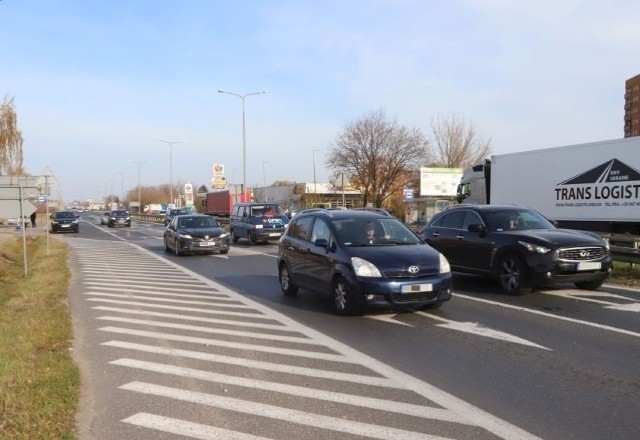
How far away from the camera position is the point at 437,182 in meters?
54.8

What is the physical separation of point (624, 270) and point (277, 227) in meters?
15.7

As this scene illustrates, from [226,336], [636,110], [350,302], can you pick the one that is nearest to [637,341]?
[350,302]

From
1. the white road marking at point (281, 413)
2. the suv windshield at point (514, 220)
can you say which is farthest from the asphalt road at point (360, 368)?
the suv windshield at point (514, 220)

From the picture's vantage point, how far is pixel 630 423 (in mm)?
4398

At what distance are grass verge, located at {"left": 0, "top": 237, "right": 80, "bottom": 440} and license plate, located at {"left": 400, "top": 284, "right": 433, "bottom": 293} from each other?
435cm

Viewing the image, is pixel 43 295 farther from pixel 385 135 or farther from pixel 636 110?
pixel 636 110

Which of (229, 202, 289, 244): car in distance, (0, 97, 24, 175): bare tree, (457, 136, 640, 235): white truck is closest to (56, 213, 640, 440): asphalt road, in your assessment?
(457, 136, 640, 235): white truck

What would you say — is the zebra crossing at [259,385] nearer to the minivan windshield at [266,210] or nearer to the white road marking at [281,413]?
the white road marking at [281,413]

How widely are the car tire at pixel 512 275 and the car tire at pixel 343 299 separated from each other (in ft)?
10.6

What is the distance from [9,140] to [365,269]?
28861 mm

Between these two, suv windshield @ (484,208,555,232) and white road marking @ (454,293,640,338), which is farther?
suv windshield @ (484,208,555,232)

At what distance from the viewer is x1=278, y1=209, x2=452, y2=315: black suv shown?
827cm

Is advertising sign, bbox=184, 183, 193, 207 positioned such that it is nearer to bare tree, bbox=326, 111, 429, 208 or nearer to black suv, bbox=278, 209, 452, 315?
bare tree, bbox=326, 111, 429, 208

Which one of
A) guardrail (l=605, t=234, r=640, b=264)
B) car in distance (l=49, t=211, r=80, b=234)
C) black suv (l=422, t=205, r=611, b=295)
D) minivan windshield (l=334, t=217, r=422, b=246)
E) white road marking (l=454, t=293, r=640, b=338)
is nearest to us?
white road marking (l=454, t=293, r=640, b=338)
